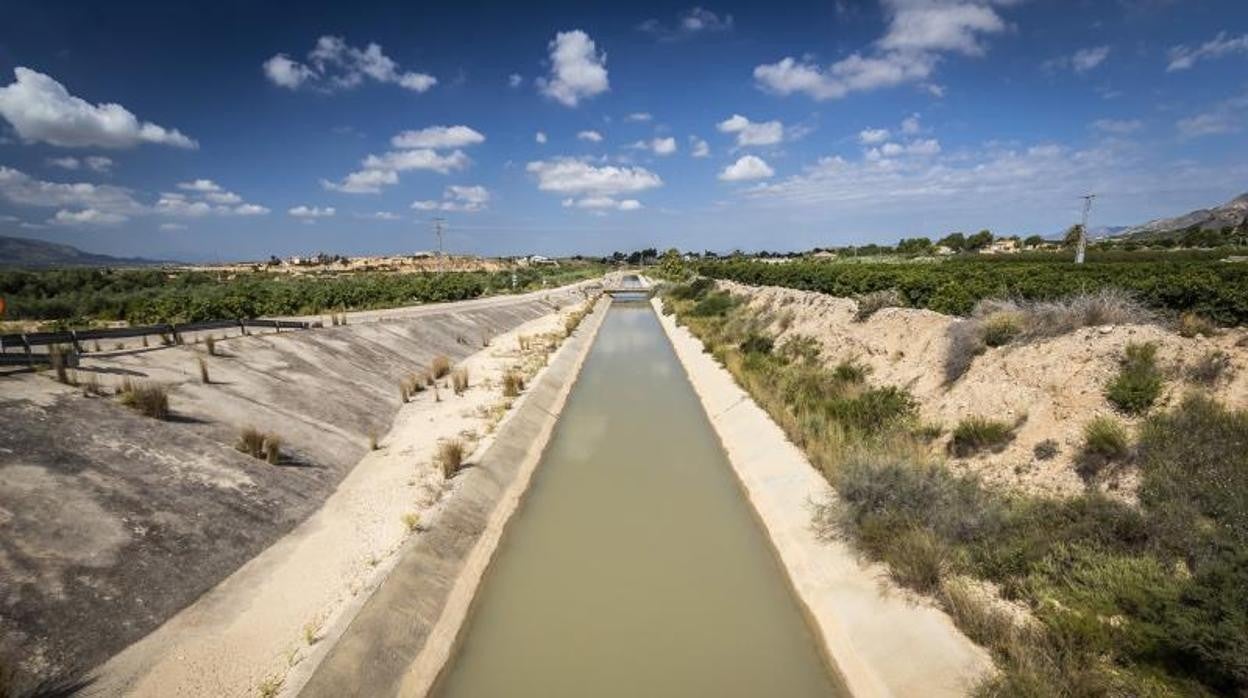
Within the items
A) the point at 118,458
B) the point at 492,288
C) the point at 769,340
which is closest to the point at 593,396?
the point at 769,340

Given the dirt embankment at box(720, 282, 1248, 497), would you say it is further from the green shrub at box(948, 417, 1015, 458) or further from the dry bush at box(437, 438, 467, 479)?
the dry bush at box(437, 438, 467, 479)

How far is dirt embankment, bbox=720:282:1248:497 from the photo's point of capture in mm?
10523

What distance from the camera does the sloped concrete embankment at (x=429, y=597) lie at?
287 inches

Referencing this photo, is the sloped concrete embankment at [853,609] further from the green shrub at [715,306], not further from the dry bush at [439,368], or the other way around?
the green shrub at [715,306]

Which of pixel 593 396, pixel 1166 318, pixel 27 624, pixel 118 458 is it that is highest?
pixel 1166 318

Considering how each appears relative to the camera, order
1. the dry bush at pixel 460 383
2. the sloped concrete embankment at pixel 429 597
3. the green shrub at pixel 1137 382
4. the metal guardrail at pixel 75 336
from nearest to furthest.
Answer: the sloped concrete embankment at pixel 429 597
the green shrub at pixel 1137 382
the metal guardrail at pixel 75 336
the dry bush at pixel 460 383

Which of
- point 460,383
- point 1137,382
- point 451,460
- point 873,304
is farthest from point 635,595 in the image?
point 873,304

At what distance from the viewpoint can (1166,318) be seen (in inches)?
635

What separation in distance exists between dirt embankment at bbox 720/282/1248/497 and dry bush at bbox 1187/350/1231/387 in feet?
0.29

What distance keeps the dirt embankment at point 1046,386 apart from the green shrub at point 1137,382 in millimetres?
148

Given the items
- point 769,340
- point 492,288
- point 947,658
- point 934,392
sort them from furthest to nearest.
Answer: point 492,288
point 769,340
point 934,392
point 947,658

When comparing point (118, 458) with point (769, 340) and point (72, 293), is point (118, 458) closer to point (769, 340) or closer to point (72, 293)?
point (769, 340)

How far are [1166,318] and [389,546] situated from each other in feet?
65.1

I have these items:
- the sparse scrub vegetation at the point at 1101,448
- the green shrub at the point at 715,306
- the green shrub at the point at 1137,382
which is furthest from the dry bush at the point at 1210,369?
the green shrub at the point at 715,306
